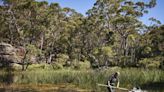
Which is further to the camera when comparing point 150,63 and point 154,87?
point 150,63

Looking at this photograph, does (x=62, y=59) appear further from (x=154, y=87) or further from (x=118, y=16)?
(x=154, y=87)

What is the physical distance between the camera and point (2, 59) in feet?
157

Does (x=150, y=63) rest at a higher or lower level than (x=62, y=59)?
lower

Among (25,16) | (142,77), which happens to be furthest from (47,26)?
(142,77)

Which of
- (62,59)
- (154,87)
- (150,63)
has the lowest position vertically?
(154,87)

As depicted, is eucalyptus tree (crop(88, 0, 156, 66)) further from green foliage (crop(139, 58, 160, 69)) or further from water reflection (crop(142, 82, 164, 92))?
water reflection (crop(142, 82, 164, 92))

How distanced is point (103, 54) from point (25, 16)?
43.3 feet

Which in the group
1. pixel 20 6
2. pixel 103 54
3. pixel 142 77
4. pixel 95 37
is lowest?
pixel 142 77

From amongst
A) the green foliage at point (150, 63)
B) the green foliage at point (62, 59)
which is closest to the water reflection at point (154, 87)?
the green foliage at point (150, 63)

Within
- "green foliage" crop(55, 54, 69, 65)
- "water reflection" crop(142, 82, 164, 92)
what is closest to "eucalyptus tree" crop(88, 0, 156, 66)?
"green foliage" crop(55, 54, 69, 65)

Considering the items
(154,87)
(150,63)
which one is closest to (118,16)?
(150,63)

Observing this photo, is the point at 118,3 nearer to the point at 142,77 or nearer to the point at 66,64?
the point at 66,64

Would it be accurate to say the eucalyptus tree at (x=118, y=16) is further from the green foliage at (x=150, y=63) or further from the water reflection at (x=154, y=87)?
the water reflection at (x=154, y=87)

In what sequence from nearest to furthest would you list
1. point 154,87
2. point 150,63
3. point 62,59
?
point 154,87, point 150,63, point 62,59
